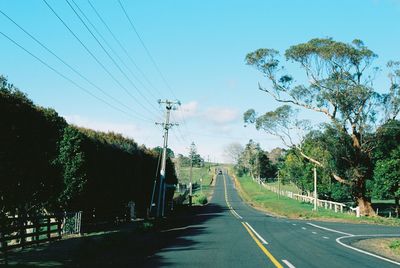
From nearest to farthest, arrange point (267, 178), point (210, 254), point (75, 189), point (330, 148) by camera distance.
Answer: point (210, 254)
point (75, 189)
point (330, 148)
point (267, 178)

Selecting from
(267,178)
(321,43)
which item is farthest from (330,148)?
(267,178)

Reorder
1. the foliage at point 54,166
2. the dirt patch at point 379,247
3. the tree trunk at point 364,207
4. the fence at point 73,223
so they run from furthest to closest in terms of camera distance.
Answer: the tree trunk at point 364,207 < the fence at point 73,223 < the dirt patch at point 379,247 < the foliage at point 54,166

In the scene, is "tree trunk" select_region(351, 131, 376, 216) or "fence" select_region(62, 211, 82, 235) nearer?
"fence" select_region(62, 211, 82, 235)

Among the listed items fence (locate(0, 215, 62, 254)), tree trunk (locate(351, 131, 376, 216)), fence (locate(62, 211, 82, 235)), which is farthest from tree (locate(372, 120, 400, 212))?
fence (locate(0, 215, 62, 254))

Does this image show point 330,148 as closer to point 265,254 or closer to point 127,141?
point 127,141

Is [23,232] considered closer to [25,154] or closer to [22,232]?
[22,232]

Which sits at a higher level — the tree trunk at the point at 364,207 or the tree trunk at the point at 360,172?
the tree trunk at the point at 360,172

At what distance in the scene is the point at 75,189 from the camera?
83.4 ft

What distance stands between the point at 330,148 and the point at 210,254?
38880 mm

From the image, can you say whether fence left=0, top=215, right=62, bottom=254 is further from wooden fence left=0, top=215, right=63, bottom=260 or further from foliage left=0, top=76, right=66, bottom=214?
foliage left=0, top=76, right=66, bottom=214

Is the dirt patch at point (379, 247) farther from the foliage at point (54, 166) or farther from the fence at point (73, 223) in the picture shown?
the foliage at point (54, 166)

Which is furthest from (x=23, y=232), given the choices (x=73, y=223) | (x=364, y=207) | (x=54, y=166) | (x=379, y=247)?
(x=364, y=207)

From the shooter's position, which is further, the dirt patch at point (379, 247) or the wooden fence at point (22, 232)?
the dirt patch at point (379, 247)

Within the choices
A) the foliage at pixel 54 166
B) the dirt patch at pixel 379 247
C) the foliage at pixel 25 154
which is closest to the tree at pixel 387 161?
the dirt patch at pixel 379 247
